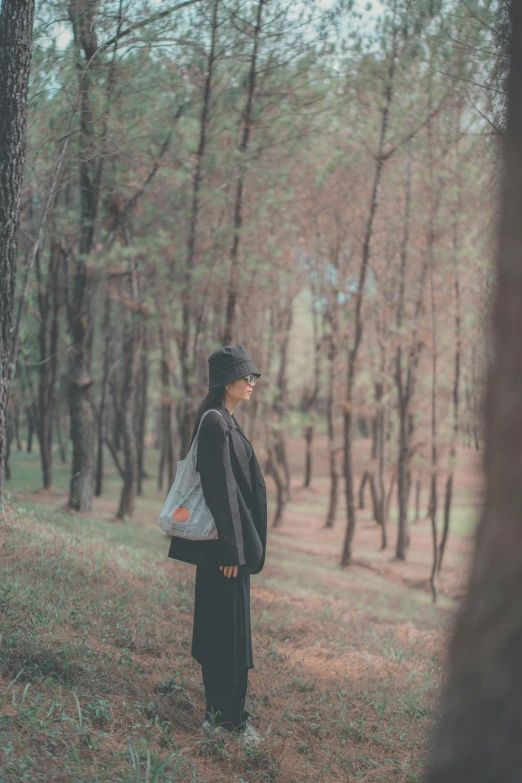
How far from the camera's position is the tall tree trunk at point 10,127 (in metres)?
5.92

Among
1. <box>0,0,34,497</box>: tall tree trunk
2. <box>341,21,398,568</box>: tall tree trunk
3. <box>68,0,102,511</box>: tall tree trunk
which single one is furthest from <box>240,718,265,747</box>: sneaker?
<box>341,21,398,568</box>: tall tree trunk

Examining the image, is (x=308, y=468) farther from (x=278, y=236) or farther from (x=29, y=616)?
(x=29, y=616)

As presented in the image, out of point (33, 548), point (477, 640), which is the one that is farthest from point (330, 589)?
point (477, 640)

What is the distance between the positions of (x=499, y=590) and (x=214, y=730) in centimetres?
273

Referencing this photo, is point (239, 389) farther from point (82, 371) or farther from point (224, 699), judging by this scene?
point (82, 371)

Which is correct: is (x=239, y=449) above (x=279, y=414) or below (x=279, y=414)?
above

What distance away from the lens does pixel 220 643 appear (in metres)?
4.31

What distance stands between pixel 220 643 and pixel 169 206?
12.9 meters

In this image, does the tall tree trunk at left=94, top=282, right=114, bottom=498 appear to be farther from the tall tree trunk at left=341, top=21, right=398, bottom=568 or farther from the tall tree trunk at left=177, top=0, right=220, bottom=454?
the tall tree trunk at left=341, top=21, right=398, bottom=568

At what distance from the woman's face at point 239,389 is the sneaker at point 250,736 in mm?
2062

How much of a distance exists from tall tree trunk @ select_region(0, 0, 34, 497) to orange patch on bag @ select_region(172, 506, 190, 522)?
274 centimetres

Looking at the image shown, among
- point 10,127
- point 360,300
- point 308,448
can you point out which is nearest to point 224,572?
point 10,127

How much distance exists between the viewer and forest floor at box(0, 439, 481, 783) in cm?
353

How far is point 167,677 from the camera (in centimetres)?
496
